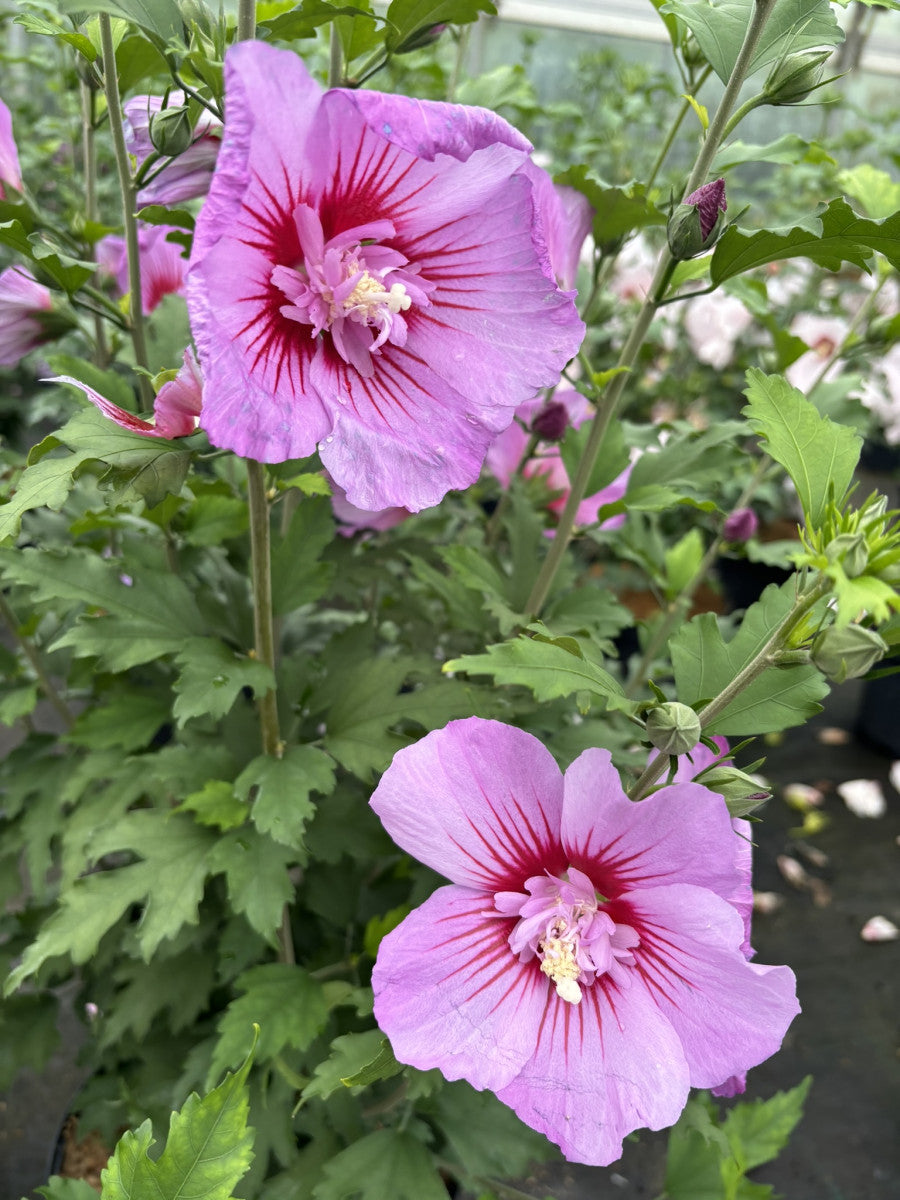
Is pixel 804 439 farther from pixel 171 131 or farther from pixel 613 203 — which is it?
pixel 171 131

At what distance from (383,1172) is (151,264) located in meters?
0.96

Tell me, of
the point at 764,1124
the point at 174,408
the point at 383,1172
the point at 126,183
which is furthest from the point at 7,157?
the point at 764,1124

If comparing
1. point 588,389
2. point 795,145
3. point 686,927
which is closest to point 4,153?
point 588,389

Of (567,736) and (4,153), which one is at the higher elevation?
(4,153)

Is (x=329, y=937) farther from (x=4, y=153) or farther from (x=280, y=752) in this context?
(x=4, y=153)

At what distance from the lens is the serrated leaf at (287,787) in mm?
758

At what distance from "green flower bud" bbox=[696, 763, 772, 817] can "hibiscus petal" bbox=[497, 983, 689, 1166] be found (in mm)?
146

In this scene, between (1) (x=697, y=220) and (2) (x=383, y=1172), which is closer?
(1) (x=697, y=220)

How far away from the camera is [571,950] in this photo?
0.65m

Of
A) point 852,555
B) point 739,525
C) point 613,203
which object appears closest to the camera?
point 852,555

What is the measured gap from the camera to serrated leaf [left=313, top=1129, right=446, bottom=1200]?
0.85 metres

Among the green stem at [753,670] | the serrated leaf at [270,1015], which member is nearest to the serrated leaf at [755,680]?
the green stem at [753,670]

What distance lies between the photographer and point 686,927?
1.98ft

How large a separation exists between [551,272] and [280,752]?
0.50 meters
